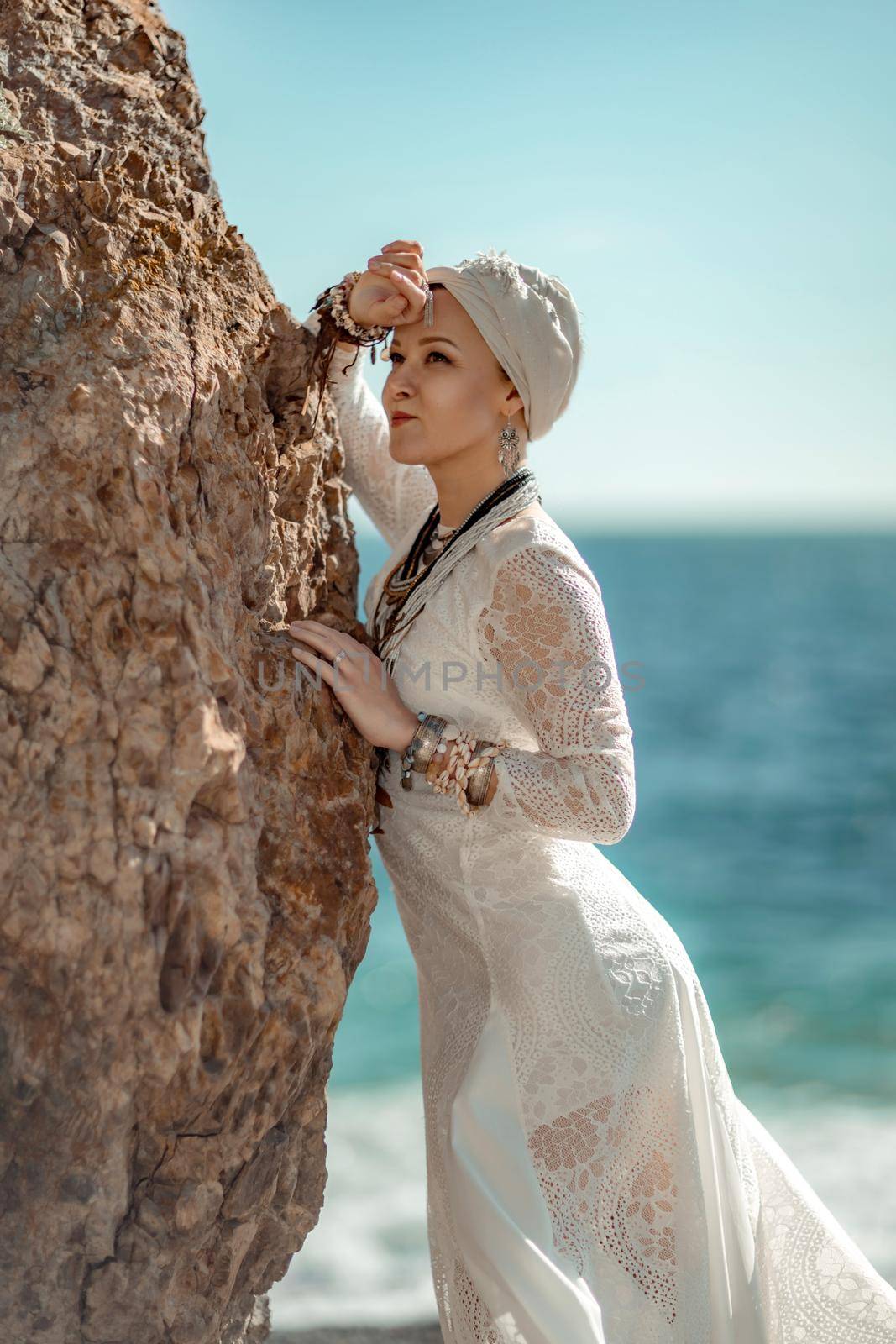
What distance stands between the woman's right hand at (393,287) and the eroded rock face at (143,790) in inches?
11.4

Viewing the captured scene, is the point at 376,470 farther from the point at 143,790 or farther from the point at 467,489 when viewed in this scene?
the point at 143,790

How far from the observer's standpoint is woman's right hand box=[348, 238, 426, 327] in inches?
97.7

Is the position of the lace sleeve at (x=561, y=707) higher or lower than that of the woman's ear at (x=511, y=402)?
lower

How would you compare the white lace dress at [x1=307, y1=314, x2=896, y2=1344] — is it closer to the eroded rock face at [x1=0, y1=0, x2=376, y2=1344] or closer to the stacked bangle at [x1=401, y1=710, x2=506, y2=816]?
the stacked bangle at [x1=401, y1=710, x2=506, y2=816]

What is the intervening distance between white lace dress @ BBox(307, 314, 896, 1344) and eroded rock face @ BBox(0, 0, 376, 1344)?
0.26 metres

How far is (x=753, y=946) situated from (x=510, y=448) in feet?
34.5

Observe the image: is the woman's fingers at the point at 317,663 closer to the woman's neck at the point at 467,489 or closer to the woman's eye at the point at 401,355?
the woman's neck at the point at 467,489

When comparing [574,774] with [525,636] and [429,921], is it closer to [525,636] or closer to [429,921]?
[525,636]

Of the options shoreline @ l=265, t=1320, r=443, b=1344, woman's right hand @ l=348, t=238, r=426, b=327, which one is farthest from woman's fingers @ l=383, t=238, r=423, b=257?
shoreline @ l=265, t=1320, r=443, b=1344

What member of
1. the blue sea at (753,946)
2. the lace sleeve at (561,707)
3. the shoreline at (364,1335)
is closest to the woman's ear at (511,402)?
the lace sleeve at (561,707)

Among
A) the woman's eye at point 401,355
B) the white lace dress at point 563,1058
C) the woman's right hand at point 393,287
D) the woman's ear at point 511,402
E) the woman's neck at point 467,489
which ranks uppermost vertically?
the woman's right hand at point 393,287

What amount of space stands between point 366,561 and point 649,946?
43.6 meters

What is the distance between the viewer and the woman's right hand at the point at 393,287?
248 cm

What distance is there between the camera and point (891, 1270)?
589 centimetres
